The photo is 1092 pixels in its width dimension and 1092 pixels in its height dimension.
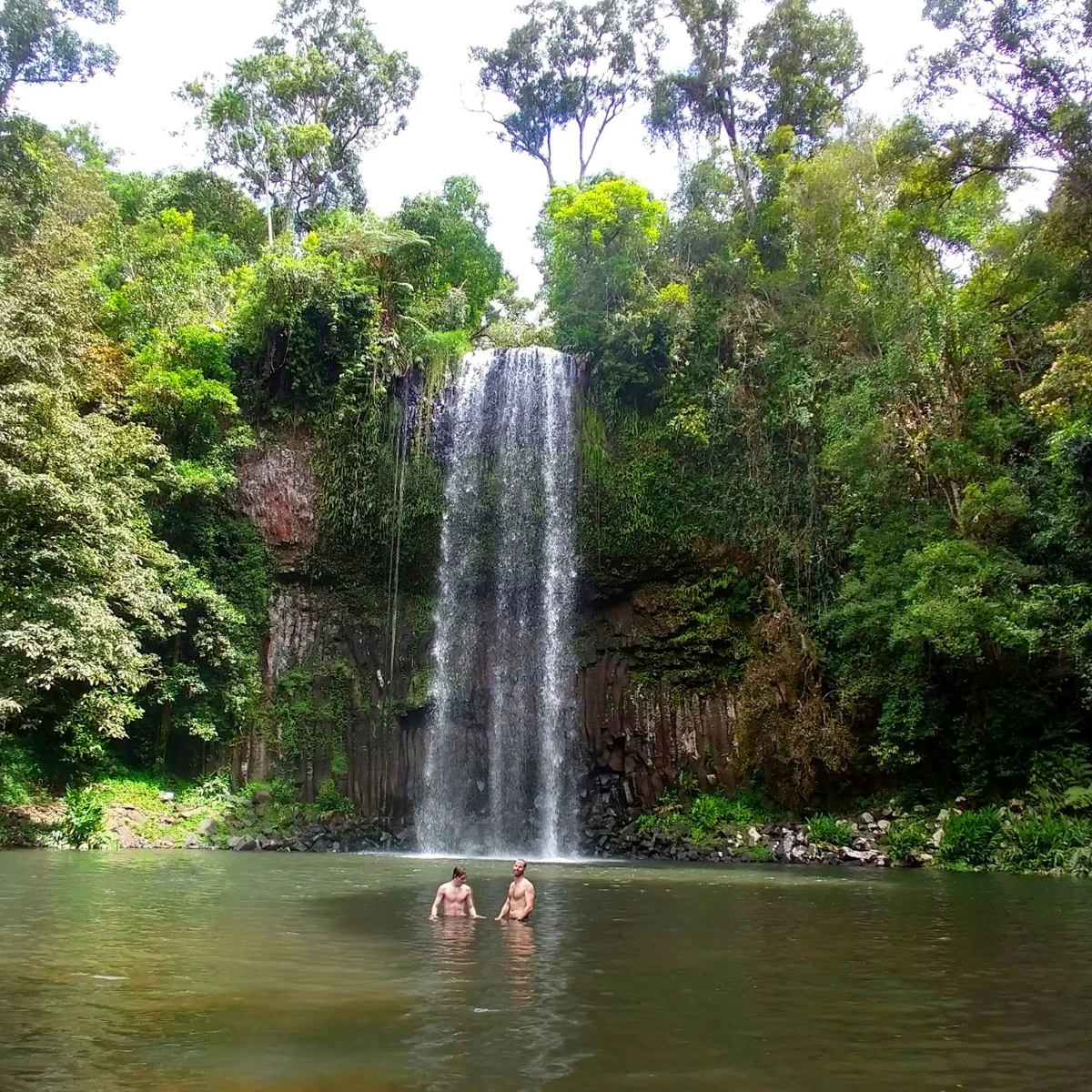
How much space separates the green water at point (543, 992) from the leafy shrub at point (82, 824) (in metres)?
5.93

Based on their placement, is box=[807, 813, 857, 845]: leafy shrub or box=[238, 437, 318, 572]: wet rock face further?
box=[238, 437, 318, 572]: wet rock face

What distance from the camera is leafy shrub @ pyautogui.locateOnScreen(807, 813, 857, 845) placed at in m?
16.9

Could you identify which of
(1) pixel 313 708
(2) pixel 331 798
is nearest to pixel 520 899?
(2) pixel 331 798

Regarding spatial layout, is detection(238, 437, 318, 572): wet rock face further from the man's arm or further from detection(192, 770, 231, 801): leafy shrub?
the man's arm

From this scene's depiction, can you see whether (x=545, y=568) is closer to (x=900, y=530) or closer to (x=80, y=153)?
(x=900, y=530)

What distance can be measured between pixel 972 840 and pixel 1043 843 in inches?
41.0

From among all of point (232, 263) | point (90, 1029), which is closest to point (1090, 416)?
point (90, 1029)

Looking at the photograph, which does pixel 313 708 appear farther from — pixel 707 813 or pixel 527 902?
pixel 527 902

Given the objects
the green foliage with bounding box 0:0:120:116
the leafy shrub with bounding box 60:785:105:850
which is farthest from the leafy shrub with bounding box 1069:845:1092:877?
the green foliage with bounding box 0:0:120:116

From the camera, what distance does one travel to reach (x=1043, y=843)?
14695 mm

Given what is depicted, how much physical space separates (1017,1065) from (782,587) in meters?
16.9

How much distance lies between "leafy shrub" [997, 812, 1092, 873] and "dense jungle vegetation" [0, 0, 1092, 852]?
704 millimetres

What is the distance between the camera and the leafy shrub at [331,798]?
2081 centimetres

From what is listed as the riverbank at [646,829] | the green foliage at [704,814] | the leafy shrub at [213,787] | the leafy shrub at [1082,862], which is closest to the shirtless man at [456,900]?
the riverbank at [646,829]
